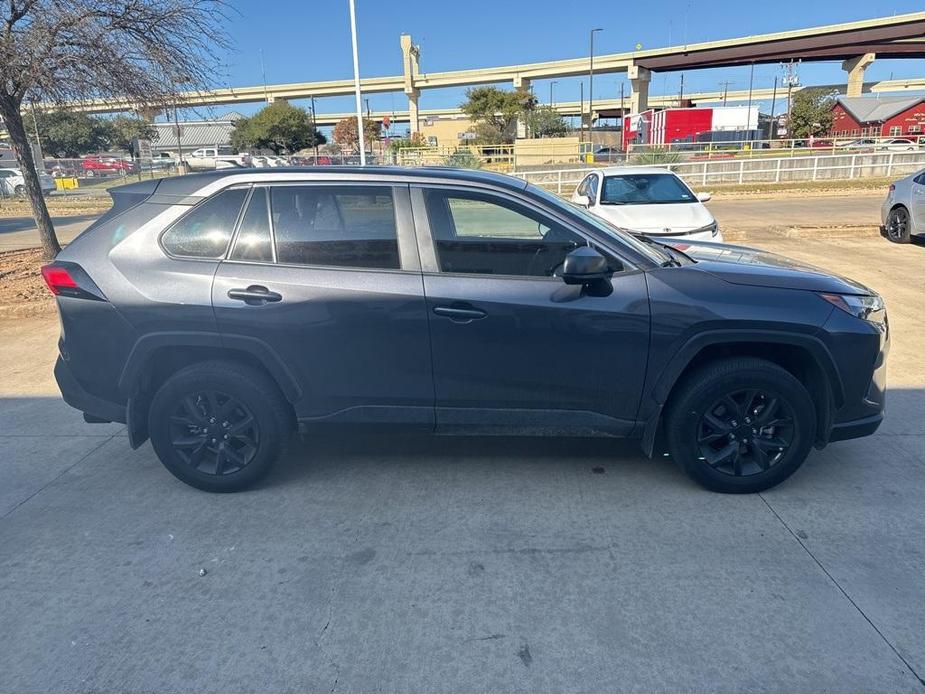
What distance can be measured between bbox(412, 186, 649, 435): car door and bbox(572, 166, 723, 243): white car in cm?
556

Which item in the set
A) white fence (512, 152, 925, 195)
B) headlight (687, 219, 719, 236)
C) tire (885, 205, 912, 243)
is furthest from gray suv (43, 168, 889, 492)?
white fence (512, 152, 925, 195)

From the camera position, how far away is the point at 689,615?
2.66 metres

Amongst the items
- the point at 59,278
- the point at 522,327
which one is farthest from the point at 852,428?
the point at 59,278

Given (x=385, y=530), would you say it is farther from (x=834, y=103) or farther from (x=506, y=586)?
(x=834, y=103)

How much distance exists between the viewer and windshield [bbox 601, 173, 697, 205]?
10023mm

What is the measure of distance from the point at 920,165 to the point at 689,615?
110 feet

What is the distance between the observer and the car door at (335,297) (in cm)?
341

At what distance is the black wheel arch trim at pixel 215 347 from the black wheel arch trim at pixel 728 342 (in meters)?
1.96

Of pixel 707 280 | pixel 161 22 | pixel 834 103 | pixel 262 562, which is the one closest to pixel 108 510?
pixel 262 562

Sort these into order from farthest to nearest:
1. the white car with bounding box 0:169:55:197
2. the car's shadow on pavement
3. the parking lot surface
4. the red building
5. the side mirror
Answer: the red building → the white car with bounding box 0:169:55:197 → the car's shadow on pavement → the side mirror → the parking lot surface

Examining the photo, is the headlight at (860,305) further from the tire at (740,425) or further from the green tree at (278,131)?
the green tree at (278,131)

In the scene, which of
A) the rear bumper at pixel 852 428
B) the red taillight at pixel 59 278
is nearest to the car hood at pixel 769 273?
the rear bumper at pixel 852 428

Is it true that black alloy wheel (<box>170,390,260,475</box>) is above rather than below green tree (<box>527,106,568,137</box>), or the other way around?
below

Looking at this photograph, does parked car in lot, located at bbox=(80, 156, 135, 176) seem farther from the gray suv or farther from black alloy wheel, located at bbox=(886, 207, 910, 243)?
the gray suv
